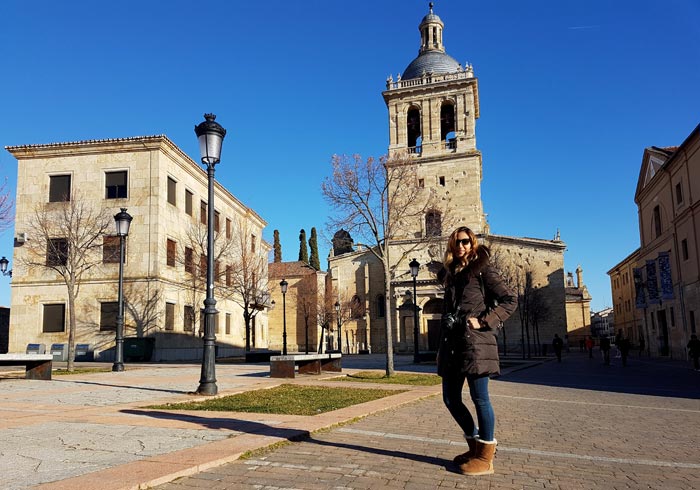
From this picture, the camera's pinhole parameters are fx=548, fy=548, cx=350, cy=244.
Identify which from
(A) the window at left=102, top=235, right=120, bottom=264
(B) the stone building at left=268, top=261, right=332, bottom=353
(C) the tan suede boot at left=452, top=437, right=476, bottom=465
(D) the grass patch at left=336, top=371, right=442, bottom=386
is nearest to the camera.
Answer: (C) the tan suede boot at left=452, top=437, right=476, bottom=465

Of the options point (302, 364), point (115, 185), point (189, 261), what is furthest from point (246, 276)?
point (302, 364)

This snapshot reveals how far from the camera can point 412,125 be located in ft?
165

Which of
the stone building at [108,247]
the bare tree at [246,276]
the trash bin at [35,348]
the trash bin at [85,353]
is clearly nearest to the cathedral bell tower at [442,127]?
the bare tree at [246,276]

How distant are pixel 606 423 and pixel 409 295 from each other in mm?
39543

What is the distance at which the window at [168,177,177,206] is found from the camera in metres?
29.6

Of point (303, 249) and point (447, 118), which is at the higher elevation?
point (447, 118)

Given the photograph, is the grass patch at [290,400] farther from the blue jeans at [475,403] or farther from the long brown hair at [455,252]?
the long brown hair at [455,252]

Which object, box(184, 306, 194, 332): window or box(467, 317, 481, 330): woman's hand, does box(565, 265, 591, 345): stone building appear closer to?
box(184, 306, 194, 332): window

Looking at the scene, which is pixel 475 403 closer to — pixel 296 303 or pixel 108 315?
pixel 108 315

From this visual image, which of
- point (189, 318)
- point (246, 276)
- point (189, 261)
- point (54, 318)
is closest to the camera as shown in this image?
point (54, 318)

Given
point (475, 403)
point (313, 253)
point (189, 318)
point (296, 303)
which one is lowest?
point (475, 403)

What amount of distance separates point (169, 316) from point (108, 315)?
2.95 meters

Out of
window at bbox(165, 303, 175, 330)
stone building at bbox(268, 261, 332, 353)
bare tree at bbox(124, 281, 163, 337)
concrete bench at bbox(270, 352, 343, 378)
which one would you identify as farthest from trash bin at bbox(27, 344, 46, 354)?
stone building at bbox(268, 261, 332, 353)

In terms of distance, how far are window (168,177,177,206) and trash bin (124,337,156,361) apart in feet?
25.1
